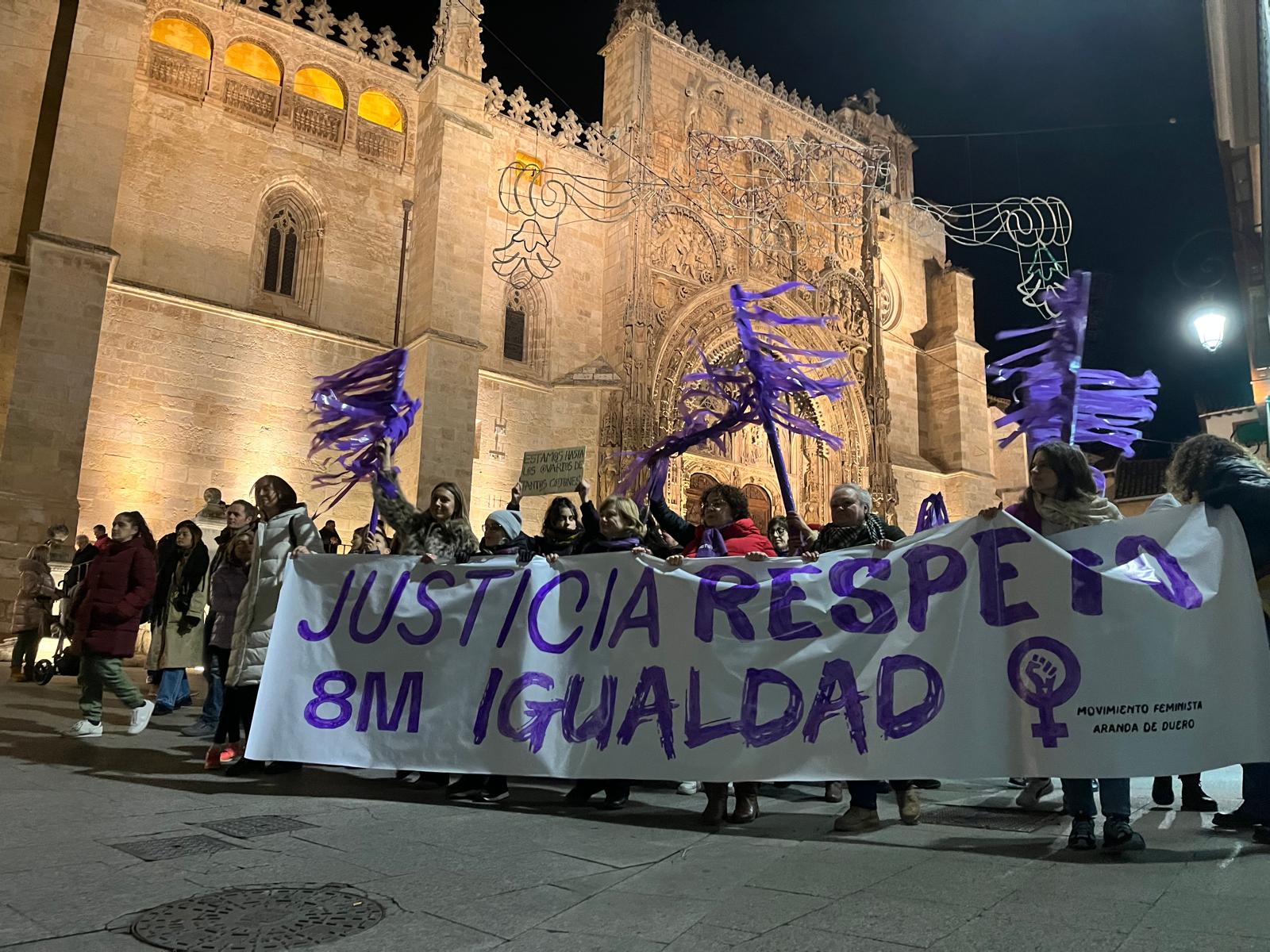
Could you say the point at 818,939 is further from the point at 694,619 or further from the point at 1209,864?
the point at 694,619

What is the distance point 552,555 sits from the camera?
15.7 feet

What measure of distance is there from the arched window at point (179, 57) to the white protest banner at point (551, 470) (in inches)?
379

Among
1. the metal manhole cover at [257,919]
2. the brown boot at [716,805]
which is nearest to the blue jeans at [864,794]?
the brown boot at [716,805]

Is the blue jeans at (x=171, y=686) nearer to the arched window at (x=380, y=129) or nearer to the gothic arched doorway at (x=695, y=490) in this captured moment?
the arched window at (x=380, y=129)

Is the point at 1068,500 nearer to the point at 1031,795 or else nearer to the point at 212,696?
the point at 1031,795

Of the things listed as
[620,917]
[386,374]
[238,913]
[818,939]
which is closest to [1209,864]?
[818,939]

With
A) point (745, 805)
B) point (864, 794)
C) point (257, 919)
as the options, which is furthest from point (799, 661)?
point (257, 919)

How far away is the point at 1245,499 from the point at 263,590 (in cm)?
522

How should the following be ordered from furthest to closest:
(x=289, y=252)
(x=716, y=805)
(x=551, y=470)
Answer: (x=289, y=252)
(x=551, y=470)
(x=716, y=805)

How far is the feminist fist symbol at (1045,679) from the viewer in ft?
12.0

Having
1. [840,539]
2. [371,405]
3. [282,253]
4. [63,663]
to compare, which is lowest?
[63,663]

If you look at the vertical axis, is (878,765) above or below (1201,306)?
below

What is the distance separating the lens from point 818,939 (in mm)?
2377

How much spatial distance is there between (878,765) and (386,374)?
181 inches
